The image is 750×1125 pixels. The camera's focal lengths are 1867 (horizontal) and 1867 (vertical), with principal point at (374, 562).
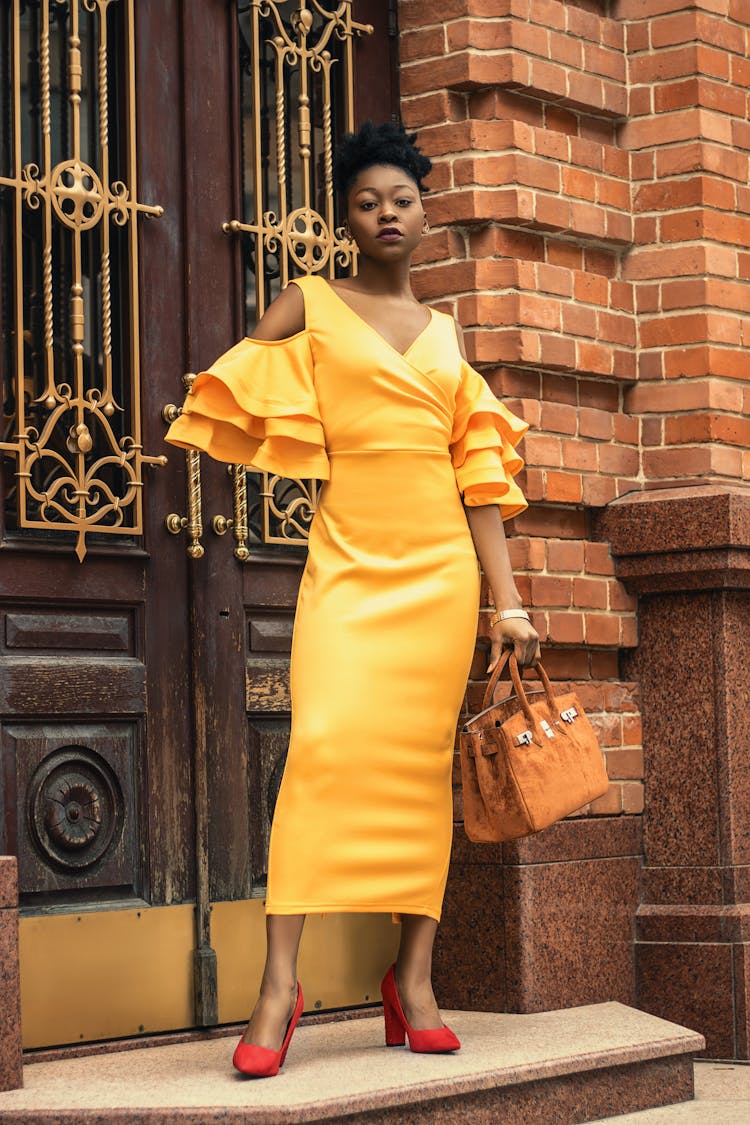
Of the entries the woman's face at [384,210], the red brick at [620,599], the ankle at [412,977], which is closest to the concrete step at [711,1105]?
the ankle at [412,977]

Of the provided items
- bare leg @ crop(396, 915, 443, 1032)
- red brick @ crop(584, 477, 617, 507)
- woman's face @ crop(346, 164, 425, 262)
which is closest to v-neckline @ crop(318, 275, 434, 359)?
woman's face @ crop(346, 164, 425, 262)

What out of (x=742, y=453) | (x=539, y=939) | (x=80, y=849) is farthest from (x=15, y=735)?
(x=742, y=453)

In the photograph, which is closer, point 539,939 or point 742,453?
point 539,939

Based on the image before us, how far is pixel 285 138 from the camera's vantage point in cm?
559

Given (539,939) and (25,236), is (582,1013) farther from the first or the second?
(25,236)

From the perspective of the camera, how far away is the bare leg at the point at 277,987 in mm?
4262

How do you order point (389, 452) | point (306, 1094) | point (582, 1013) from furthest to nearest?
point (582, 1013), point (389, 452), point (306, 1094)

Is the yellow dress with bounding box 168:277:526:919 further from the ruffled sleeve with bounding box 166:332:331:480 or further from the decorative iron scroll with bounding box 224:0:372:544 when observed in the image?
the decorative iron scroll with bounding box 224:0:372:544

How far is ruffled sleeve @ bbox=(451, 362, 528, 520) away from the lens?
187 inches

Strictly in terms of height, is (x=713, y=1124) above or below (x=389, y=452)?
below

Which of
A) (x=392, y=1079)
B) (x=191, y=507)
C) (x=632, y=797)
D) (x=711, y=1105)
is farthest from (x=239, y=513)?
(x=711, y=1105)

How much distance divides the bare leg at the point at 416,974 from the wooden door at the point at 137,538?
0.69 meters

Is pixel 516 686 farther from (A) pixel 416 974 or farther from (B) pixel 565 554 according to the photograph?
(B) pixel 565 554

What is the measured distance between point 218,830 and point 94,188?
5.87 ft
